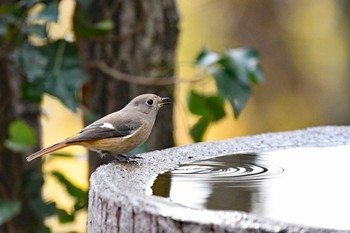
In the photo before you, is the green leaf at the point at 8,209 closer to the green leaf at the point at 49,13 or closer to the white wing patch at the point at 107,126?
the white wing patch at the point at 107,126

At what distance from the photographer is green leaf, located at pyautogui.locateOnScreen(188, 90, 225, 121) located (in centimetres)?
441

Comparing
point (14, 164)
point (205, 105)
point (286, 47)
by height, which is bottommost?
point (14, 164)

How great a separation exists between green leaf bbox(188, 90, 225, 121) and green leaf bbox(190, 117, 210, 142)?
0.03 m

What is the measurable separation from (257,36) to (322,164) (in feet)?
29.2

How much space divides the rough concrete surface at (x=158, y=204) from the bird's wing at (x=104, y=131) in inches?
9.5

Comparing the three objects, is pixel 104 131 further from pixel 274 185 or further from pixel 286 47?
pixel 286 47

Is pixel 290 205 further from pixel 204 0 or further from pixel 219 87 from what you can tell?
pixel 204 0

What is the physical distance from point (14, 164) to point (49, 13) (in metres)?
1.20

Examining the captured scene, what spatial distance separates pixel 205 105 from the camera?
4.43m

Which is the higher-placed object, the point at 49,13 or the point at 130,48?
the point at 49,13

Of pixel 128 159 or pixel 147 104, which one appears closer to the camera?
pixel 128 159

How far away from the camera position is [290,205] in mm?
2479

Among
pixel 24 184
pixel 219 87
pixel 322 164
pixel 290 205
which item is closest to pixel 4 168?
pixel 24 184

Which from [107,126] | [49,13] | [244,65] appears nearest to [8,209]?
[107,126]
